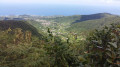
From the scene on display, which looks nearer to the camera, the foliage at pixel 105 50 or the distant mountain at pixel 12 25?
the foliage at pixel 105 50

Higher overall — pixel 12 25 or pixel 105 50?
pixel 105 50

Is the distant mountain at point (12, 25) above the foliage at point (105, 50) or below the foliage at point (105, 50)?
below

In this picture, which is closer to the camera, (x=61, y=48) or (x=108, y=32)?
(x=108, y=32)

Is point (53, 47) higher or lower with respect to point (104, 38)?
lower

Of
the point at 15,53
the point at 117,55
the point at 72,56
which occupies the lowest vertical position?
the point at 15,53

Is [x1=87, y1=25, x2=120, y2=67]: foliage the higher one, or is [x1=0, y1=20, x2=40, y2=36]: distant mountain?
[x1=87, y1=25, x2=120, y2=67]: foliage

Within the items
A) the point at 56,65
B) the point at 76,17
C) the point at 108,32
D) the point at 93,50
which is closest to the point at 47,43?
the point at 56,65

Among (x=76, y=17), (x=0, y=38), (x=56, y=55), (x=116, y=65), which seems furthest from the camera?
(x=76, y=17)

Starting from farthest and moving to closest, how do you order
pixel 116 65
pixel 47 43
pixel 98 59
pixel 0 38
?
pixel 0 38 → pixel 47 43 → pixel 98 59 → pixel 116 65

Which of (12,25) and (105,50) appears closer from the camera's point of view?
(105,50)

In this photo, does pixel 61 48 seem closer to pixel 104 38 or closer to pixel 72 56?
pixel 72 56

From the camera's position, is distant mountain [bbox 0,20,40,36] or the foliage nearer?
the foliage
